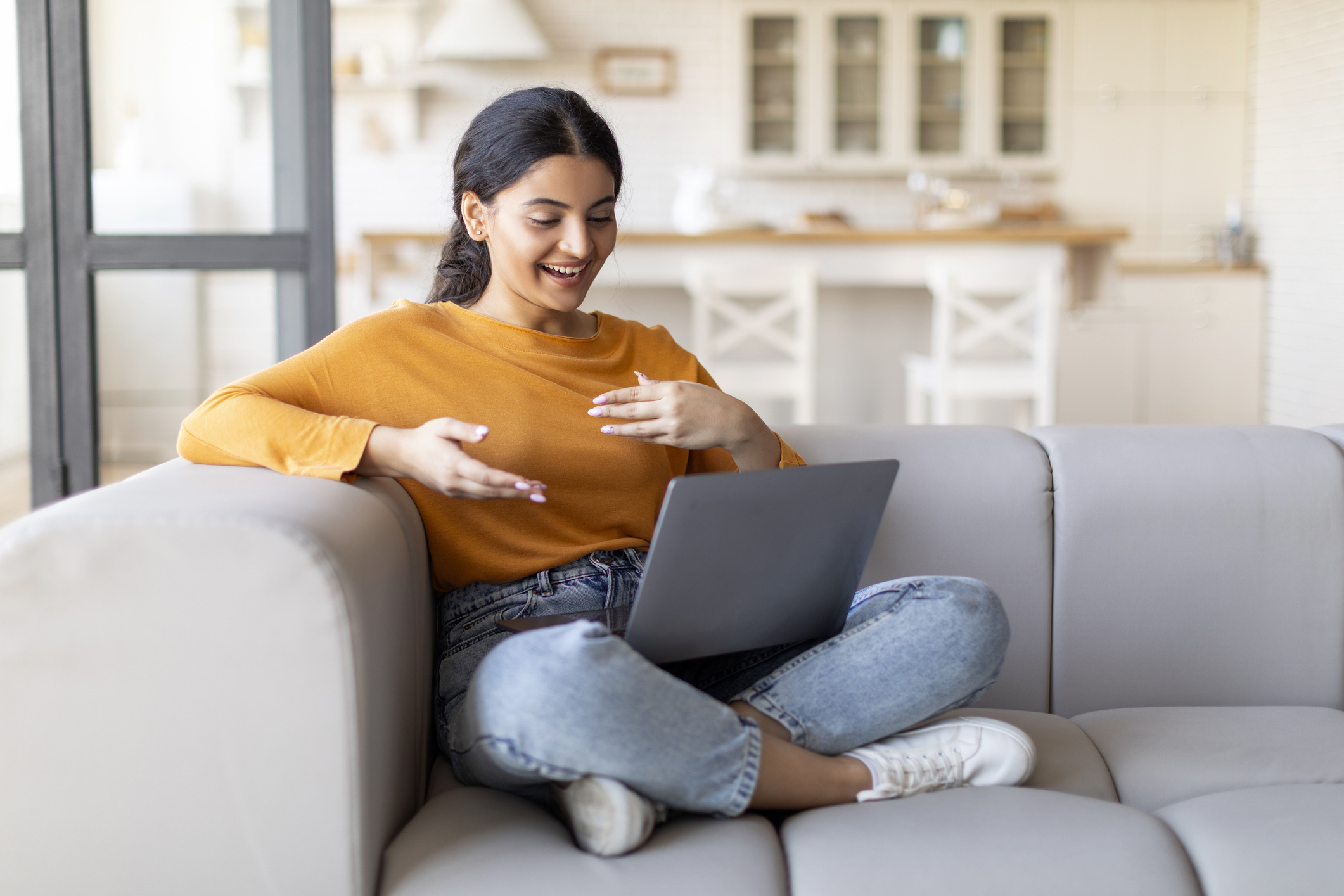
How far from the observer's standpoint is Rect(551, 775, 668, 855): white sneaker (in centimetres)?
102

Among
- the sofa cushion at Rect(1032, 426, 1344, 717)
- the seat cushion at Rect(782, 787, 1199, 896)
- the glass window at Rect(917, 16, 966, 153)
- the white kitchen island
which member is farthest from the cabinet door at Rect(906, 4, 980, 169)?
the seat cushion at Rect(782, 787, 1199, 896)

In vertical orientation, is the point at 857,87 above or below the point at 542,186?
above

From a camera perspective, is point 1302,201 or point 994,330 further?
point 1302,201

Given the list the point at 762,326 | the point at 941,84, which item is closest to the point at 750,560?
the point at 762,326

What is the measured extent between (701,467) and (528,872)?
25.2 inches

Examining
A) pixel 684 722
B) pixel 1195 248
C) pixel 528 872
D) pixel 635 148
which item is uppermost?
pixel 635 148

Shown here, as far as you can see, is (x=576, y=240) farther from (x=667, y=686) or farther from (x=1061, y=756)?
(x=1061, y=756)

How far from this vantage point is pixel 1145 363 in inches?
209

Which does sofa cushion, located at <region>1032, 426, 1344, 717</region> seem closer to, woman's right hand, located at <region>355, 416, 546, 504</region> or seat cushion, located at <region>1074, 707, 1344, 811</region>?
seat cushion, located at <region>1074, 707, 1344, 811</region>

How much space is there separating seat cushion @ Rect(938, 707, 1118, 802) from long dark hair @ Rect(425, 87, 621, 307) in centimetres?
78

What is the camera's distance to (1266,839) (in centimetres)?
109

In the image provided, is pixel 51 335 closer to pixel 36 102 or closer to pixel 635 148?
pixel 36 102

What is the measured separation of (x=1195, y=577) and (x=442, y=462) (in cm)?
100

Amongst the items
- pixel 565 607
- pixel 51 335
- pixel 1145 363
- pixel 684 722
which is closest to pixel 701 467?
pixel 565 607
